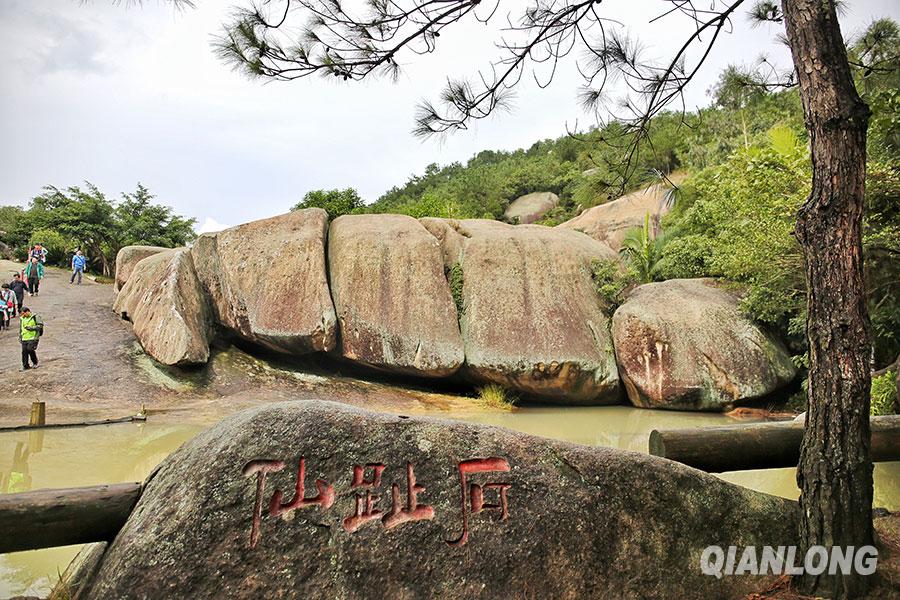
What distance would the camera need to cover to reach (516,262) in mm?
12172

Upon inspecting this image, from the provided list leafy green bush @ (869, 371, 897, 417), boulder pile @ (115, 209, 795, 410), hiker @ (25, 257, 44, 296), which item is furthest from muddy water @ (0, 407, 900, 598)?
hiker @ (25, 257, 44, 296)

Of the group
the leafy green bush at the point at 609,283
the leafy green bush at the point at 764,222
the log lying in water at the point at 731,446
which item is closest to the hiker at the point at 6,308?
the leafy green bush at the point at 609,283

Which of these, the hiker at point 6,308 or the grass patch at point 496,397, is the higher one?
the hiker at point 6,308

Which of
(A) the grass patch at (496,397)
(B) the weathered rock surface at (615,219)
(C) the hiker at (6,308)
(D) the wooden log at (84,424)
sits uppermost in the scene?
(B) the weathered rock surface at (615,219)

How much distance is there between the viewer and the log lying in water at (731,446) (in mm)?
3262

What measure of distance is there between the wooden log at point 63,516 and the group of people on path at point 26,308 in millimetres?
8579

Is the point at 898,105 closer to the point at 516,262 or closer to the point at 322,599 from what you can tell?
the point at 322,599

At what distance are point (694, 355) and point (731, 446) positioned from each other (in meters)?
7.90

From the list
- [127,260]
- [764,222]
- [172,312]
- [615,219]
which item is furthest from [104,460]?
[615,219]

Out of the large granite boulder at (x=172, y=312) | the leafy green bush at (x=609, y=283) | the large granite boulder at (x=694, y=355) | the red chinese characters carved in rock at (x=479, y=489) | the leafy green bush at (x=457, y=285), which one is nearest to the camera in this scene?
the red chinese characters carved in rock at (x=479, y=489)

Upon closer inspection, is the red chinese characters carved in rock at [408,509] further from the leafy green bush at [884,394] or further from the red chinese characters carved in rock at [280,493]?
the leafy green bush at [884,394]

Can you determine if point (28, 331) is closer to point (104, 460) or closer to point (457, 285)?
point (104, 460)

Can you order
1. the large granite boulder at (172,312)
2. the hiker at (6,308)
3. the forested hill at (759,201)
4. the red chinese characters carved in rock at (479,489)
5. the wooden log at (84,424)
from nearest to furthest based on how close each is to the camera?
1. the red chinese characters carved in rock at (479,489)
2. the forested hill at (759,201)
3. the wooden log at (84,424)
4. the large granite boulder at (172,312)
5. the hiker at (6,308)

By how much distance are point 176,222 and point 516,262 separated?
2007 cm
